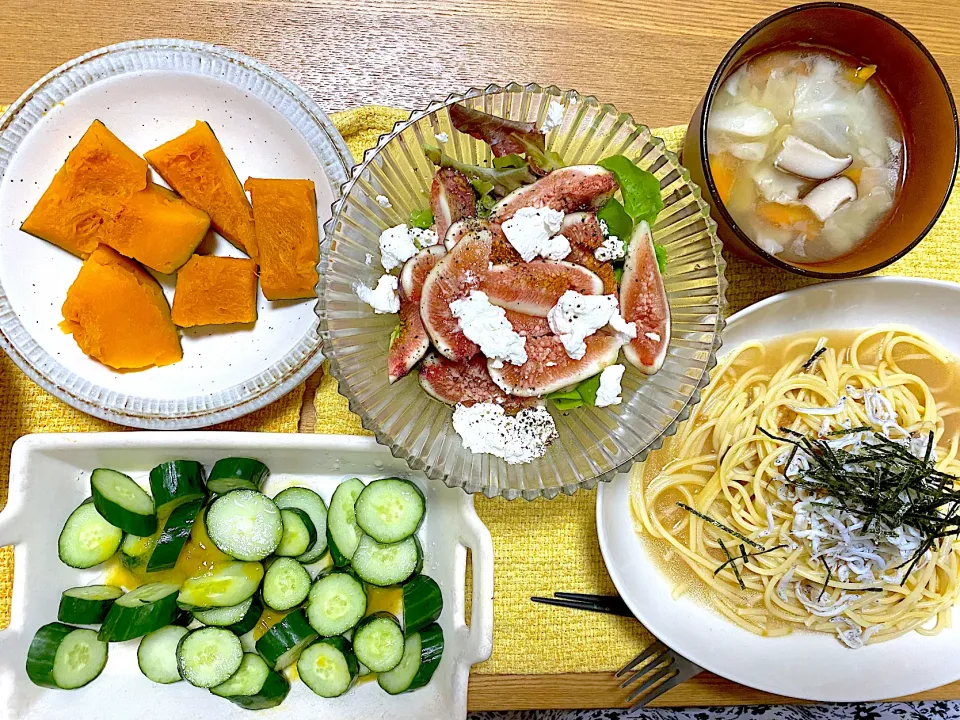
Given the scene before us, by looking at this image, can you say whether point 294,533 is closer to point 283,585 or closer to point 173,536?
point 283,585

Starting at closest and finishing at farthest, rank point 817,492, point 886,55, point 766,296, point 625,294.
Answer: point 625,294 < point 886,55 < point 817,492 < point 766,296

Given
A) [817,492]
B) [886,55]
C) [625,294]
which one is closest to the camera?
[625,294]

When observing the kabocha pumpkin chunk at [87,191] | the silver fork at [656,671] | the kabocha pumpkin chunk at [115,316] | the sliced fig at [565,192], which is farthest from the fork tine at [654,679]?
the kabocha pumpkin chunk at [87,191]

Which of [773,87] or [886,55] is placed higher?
[886,55]

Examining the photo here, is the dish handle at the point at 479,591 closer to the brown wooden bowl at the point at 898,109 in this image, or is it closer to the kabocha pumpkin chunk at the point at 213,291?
the kabocha pumpkin chunk at the point at 213,291

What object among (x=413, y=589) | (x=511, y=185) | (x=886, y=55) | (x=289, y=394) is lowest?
(x=413, y=589)

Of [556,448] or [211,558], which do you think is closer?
[556,448]

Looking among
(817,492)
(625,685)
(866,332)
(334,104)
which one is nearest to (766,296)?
(866,332)

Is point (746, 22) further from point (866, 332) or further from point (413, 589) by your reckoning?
point (413, 589)
